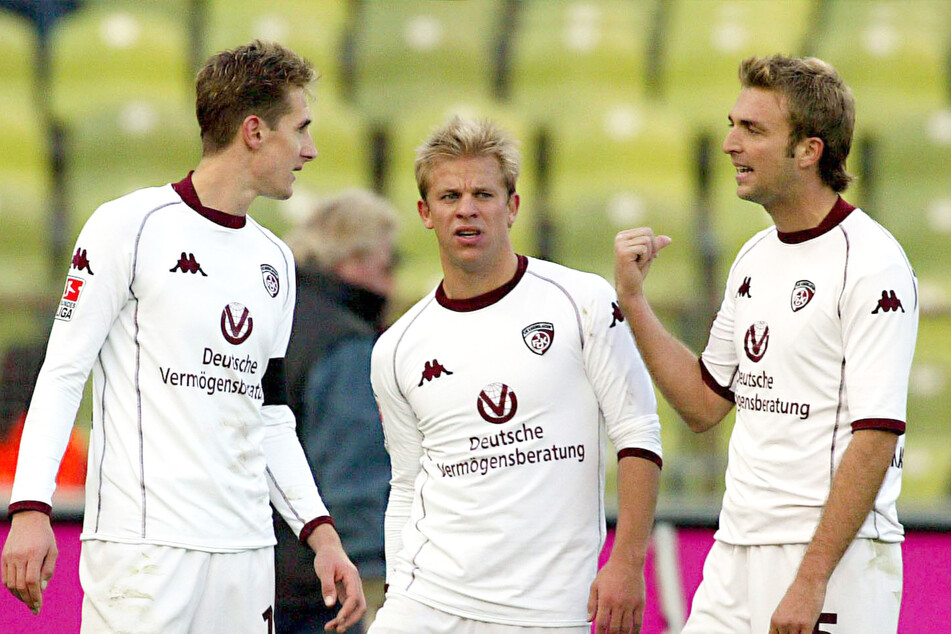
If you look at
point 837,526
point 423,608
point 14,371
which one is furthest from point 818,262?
point 14,371

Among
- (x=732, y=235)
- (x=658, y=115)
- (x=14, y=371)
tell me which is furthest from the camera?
(x=658, y=115)

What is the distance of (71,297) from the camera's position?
2920 millimetres

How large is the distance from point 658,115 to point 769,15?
1191 mm

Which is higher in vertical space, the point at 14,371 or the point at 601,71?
the point at 601,71

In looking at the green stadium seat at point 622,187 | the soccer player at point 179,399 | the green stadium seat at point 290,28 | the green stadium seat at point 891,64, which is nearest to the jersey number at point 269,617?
the soccer player at point 179,399

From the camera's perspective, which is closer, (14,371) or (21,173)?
(14,371)

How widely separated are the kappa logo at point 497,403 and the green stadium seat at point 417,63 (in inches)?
207

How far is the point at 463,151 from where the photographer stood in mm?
3445

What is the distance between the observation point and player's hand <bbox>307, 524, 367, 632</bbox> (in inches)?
125

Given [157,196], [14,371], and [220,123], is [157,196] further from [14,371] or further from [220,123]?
[14,371]

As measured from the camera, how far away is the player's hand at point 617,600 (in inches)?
124

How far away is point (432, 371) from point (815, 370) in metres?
0.96

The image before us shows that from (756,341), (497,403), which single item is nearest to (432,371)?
(497,403)

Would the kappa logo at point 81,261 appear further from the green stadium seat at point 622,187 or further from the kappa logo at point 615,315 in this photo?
the green stadium seat at point 622,187
